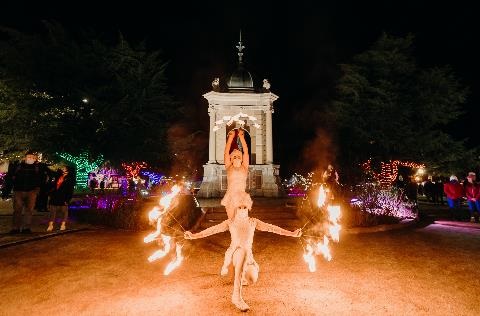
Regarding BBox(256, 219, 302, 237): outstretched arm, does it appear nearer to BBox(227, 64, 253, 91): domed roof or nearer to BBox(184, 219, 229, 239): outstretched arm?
BBox(184, 219, 229, 239): outstretched arm

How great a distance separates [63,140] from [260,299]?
19.8 meters

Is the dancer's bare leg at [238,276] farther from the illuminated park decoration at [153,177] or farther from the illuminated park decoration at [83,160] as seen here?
the illuminated park decoration at [153,177]

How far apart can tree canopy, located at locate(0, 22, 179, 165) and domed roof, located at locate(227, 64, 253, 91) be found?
6.09 meters

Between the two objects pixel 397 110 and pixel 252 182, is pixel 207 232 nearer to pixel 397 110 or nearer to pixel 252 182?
pixel 252 182

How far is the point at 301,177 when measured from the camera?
1396 inches

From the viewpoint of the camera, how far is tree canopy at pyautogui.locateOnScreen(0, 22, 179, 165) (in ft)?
69.5

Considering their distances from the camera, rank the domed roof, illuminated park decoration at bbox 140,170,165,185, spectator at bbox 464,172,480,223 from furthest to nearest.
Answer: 1. illuminated park decoration at bbox 140,170,165,185
2. the domed roof
3. spectator at bbox 464,172,480,223

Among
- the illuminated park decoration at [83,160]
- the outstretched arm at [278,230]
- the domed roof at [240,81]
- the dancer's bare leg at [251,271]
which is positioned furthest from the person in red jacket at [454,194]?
the illuminated park decoration at [83,160]

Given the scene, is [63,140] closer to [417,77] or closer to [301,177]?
[301,177]

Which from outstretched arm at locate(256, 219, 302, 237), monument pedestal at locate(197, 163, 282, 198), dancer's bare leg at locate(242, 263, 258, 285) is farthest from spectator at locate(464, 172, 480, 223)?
dancer's bare leg at locate(242, 263, 258, 285)

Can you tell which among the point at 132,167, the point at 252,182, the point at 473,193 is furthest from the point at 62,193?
the point at 473,193

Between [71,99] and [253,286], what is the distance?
20.6m

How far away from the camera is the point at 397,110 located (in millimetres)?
29125

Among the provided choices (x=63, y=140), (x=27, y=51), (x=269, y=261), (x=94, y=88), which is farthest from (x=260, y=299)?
(x=27, y=51)
